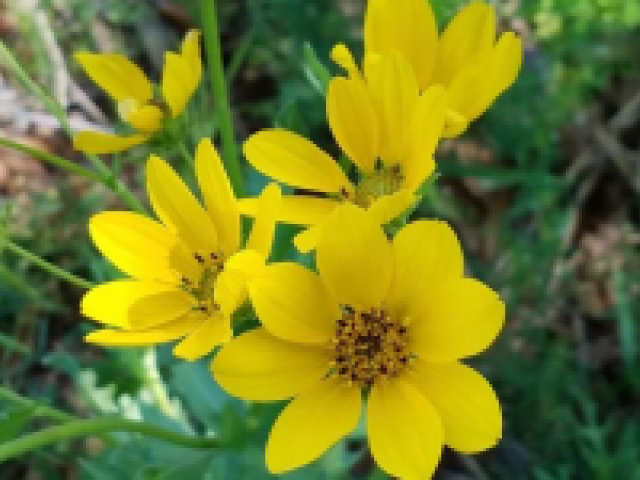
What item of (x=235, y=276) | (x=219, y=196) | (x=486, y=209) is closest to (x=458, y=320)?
(x=235, y=276)

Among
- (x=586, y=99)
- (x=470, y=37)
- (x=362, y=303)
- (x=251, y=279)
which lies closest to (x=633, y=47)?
(x=586, y=99)

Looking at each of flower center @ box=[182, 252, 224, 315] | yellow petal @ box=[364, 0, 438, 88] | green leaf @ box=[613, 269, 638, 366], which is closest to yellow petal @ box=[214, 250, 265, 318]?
flower center @ box=[182, 252, 224, 315]

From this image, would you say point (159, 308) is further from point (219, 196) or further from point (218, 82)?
point (218, 82)

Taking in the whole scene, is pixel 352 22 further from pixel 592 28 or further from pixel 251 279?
pixel 251 279

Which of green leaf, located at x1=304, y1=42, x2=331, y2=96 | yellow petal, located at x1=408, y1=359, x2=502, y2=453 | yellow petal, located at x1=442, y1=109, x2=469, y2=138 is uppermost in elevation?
green leaf, located at x1=304, y1=42, x2=331, y2=96

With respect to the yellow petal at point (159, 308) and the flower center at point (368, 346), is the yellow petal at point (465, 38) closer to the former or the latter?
the flower center at point (368, 346)

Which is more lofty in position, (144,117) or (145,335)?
(144,117)

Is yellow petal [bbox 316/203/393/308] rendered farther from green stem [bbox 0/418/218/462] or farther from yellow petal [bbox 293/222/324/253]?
green stem [bbox 0/418/218/462]
